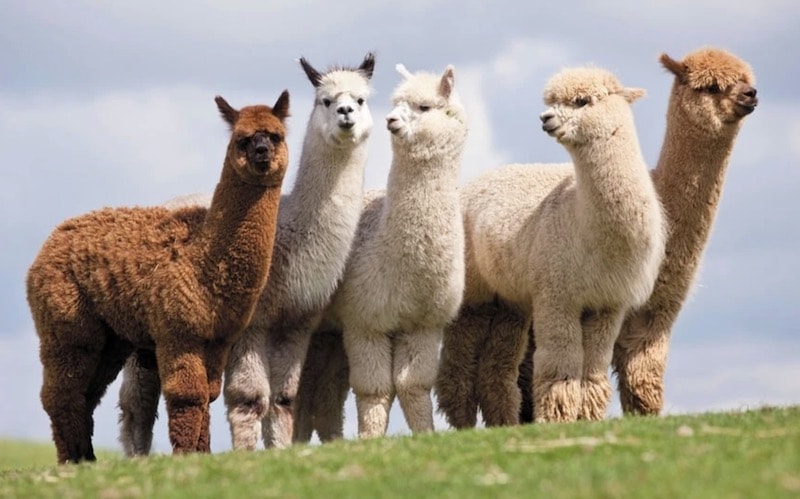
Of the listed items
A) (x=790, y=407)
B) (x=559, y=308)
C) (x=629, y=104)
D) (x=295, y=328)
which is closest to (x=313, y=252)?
(x=295, y=328)

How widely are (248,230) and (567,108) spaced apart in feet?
9.92

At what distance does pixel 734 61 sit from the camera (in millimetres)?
13320

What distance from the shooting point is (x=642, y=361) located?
42.4ft

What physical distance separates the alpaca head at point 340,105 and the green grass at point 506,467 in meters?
3.72

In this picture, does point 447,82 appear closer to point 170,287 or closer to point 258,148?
point 258,148

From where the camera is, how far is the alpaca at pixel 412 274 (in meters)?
12.4

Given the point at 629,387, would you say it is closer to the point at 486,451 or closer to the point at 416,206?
the point at 416,206

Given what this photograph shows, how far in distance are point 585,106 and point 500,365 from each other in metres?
3.07

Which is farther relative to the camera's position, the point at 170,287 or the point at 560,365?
the point at 560,365

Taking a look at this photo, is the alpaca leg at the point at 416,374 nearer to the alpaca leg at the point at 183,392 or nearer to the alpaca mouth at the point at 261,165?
the alpaca leg at the point at 183,392

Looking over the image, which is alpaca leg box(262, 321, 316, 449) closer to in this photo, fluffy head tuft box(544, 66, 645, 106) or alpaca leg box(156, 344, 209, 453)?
alpaca leg box(156, 344, 209, 453)

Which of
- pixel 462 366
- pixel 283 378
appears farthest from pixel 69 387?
pixel 462 366

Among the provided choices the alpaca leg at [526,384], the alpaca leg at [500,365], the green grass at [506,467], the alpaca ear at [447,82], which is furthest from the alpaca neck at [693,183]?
the green grass at [506,467]

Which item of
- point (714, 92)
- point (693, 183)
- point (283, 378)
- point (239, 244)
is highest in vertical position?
point (714, 92)
